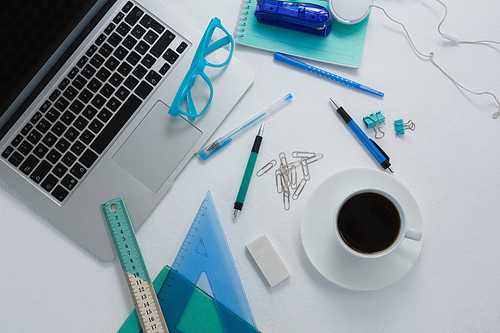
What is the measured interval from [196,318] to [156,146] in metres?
0.55

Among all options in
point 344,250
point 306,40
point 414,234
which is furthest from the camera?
point 306,40

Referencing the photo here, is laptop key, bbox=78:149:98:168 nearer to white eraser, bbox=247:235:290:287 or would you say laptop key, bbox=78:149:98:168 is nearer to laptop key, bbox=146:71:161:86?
laptop key, bbox=146:71:161:86

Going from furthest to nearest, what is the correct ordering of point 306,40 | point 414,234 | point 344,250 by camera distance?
point 306,40 → point 344,250 → point 414,234

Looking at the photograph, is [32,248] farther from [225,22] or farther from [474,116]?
[474,116]

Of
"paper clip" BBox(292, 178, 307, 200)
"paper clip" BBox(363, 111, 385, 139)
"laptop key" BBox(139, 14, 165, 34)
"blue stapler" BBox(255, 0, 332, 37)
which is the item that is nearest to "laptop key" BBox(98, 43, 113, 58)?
"laptop key" BBox(139, 14, 165, 34)

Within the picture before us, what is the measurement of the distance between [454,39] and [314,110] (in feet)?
1.63

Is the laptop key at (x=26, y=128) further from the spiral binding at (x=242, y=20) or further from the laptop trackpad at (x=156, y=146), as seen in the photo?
the spiral binding at (x=242, y=20)

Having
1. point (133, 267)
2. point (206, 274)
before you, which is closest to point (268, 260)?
point (206, 274)

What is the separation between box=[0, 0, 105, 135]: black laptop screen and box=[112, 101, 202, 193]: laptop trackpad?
0.32m

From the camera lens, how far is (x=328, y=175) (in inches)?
44.9

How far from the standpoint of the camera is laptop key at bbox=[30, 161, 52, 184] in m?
1.06

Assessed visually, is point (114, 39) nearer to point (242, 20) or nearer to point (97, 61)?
point (97, 61)

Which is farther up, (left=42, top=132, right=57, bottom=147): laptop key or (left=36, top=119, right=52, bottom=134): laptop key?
(left=36, top=119, right=52, bottom=134): laptop key

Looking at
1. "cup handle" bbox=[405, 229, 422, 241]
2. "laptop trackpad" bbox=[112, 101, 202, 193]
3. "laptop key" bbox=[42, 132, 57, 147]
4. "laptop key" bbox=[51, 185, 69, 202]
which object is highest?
"cup handle" bbox=[405, 229, 422, 241]
